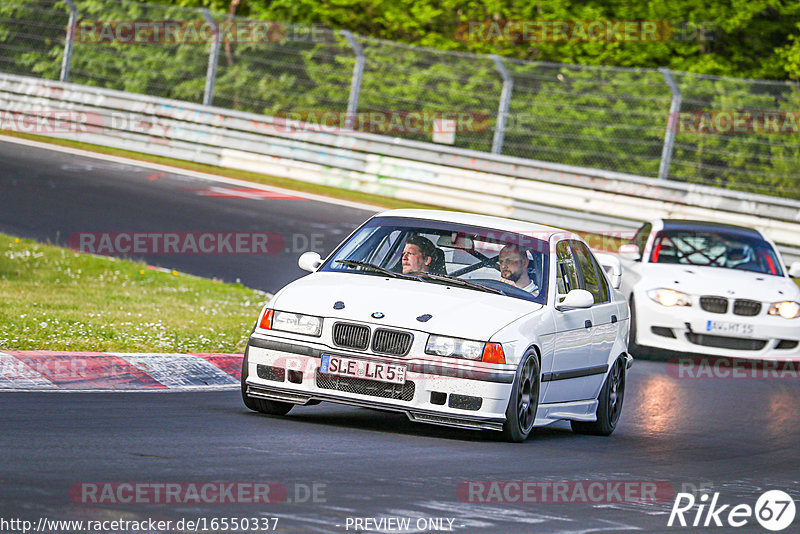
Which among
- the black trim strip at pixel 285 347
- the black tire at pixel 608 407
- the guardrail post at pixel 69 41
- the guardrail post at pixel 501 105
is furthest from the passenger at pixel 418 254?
the guardrail post at pixel 69 41

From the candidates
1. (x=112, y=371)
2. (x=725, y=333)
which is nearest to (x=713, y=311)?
(x=725, y=333)

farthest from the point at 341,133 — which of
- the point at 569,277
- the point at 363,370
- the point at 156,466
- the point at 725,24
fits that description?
the point at 156,466

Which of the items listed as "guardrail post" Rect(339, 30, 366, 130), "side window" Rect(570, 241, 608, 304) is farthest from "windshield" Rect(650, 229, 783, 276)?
"guardrail post" Rect(339, 30, 366, 130)

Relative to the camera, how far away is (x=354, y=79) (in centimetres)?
2423

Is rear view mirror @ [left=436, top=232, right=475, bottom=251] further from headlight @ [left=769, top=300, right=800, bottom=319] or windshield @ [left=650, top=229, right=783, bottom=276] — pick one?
windshield @ [left=650, top=229, right=783, bottom=276]

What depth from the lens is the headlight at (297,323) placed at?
8055 mm

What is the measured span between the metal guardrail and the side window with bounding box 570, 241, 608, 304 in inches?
465

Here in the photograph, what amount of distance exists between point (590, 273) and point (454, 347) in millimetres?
2375

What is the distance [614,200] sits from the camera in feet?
73.8

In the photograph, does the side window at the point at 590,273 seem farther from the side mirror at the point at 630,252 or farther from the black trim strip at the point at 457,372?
the side mirror at the point at 630,252

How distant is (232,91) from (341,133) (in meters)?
2.68

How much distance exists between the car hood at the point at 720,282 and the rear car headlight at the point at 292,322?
676 cm

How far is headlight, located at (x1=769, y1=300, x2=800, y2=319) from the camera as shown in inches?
546

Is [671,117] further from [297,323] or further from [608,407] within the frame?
[297,323]
